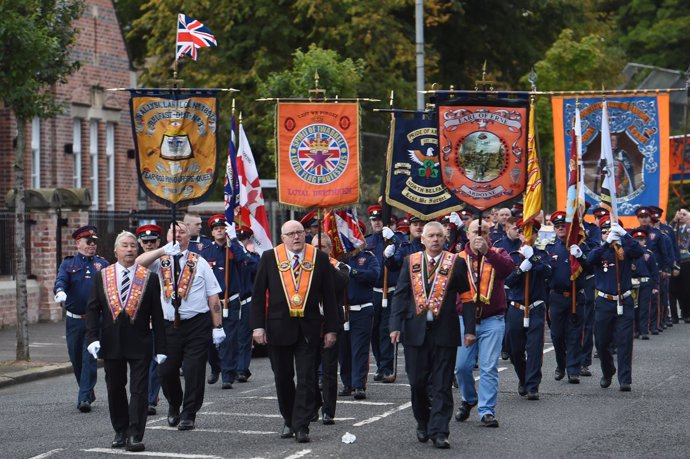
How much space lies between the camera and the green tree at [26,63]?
18.7 metres

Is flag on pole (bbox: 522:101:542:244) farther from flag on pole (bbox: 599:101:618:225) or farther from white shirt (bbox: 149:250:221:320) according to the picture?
white shirt (bbox: 149:250:221:320)

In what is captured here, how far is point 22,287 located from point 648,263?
9704 millimetres

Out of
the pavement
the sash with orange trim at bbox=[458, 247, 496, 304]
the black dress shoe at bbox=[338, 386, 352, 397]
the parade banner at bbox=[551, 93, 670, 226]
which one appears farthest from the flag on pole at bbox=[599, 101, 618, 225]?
the pavement

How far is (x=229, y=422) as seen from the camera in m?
13.5

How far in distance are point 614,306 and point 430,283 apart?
4540mm

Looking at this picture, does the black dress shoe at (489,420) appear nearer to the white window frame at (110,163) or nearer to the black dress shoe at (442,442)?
the black dress shoe at (442,442)

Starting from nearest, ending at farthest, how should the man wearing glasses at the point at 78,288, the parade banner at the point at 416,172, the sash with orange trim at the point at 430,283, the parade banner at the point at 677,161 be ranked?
1. the sash with orange trim at the point at 430,283
2. the man wearing glasses at the point at 78,288
3. the parade banner at the point at 416,172
4. the parade banner at the point at 677,161

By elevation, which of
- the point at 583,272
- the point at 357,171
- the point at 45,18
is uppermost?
the point at 45,18

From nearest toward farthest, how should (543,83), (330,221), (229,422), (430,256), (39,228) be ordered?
(430,256)
(229,422)
(330,221)
(39,228)
(543,83)

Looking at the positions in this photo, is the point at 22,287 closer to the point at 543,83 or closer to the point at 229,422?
the point at 229,422

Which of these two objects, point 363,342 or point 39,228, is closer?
point 363,342

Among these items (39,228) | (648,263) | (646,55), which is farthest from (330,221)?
(646,55)

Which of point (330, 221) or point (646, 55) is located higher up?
point (646, 55)

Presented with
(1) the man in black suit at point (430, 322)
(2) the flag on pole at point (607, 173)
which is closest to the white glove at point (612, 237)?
(2) the flag on pole at point (607, 173)
